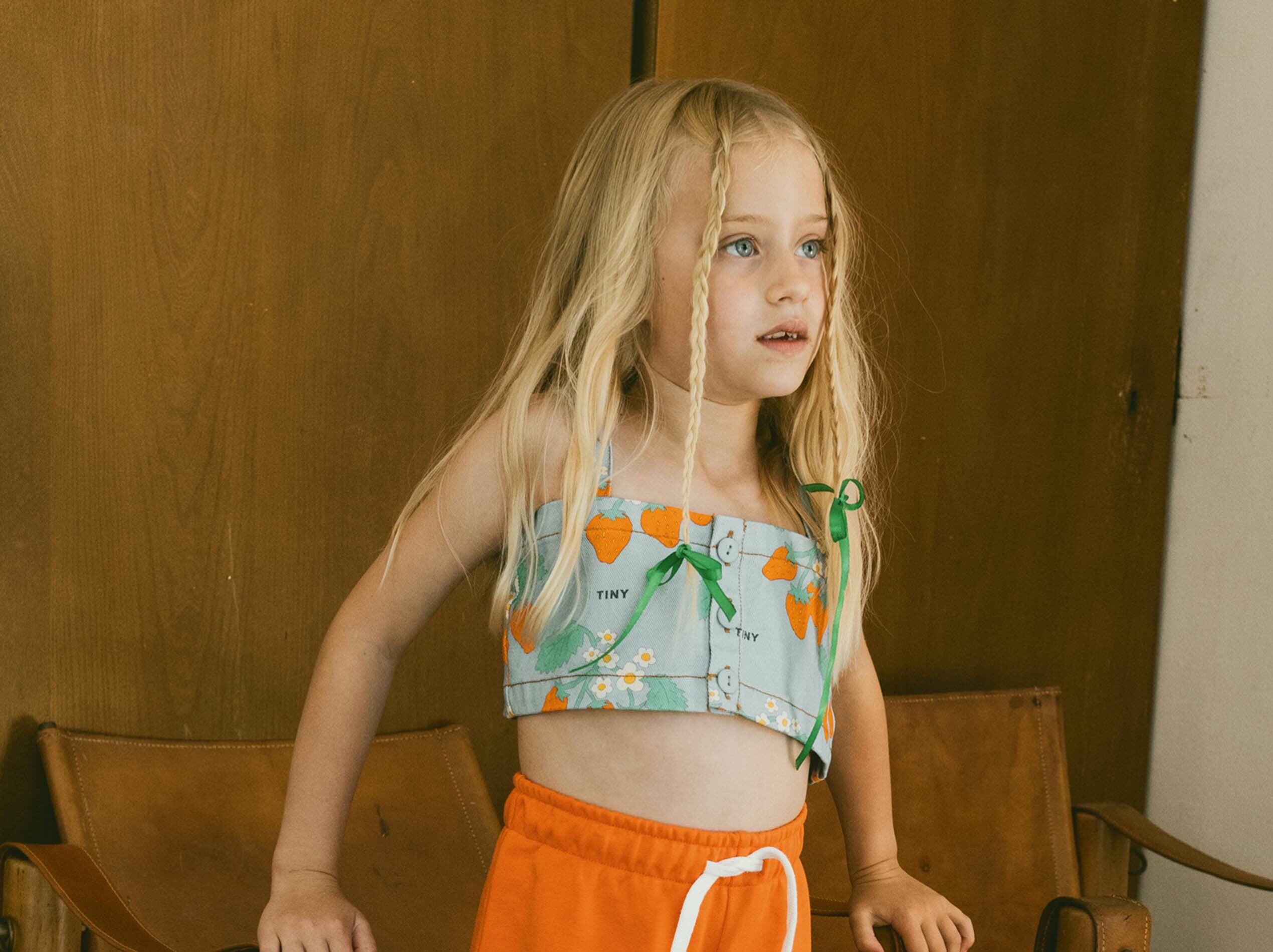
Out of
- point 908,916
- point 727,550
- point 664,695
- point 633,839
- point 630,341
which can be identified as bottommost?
point 908,916

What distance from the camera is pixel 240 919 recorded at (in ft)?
4.79

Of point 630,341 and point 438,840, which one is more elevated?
point 630,341

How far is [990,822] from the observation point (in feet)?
6.01

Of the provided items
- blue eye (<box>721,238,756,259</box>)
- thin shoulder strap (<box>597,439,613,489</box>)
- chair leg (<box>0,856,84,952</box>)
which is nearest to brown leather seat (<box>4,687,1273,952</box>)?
chair leg (<box>0,856,84,952</box>)

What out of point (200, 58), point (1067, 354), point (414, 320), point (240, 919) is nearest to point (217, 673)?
point (240, 919)

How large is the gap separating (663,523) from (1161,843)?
1064mm

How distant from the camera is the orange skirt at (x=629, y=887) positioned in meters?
0.98

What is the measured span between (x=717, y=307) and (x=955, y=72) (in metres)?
1.01

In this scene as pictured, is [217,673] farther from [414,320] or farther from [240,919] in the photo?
[414,320]

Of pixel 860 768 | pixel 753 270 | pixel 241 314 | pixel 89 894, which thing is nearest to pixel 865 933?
pixel 860 768

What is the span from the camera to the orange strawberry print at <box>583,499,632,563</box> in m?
1.06

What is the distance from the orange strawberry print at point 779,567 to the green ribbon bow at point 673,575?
7cm

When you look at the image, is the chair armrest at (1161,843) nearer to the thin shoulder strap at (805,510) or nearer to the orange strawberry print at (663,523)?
the thin shoulder strap at (805,510)

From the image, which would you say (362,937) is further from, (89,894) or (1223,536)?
(1223,536)
